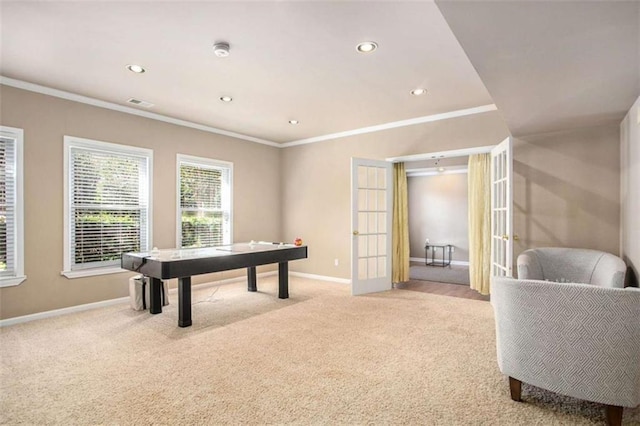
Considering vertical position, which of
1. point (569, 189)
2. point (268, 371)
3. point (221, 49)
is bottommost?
point (268, 371)

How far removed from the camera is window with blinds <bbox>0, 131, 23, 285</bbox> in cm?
363

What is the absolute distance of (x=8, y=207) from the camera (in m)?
3.65

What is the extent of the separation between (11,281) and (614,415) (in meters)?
5.26

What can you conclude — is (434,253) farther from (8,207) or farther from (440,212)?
(8,207)

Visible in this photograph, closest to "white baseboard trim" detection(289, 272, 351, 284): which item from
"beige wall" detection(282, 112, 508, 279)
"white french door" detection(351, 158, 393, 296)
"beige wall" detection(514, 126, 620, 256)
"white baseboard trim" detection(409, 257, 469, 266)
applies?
"beige wall" detection(282, 112, 508, 279)

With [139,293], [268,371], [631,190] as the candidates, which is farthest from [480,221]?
[139,293]

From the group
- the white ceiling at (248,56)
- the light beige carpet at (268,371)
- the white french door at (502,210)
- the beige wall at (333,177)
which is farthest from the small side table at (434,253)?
the white ceiling at (248,56)

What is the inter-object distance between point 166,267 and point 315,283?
2999 mm

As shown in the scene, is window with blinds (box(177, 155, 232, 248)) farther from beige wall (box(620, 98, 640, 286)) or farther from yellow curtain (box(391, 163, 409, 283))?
beige wall (box(620, 98, 640, 286))

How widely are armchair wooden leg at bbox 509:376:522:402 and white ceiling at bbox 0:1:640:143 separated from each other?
2070mm

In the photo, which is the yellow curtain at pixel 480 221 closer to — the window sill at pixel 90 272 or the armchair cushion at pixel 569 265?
the armchair cushion at pixel 569 265

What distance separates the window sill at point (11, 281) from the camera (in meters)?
3.57

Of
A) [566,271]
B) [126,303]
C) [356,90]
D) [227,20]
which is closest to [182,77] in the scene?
[227,20]

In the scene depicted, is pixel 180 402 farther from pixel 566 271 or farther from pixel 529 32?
pixel 566 271
